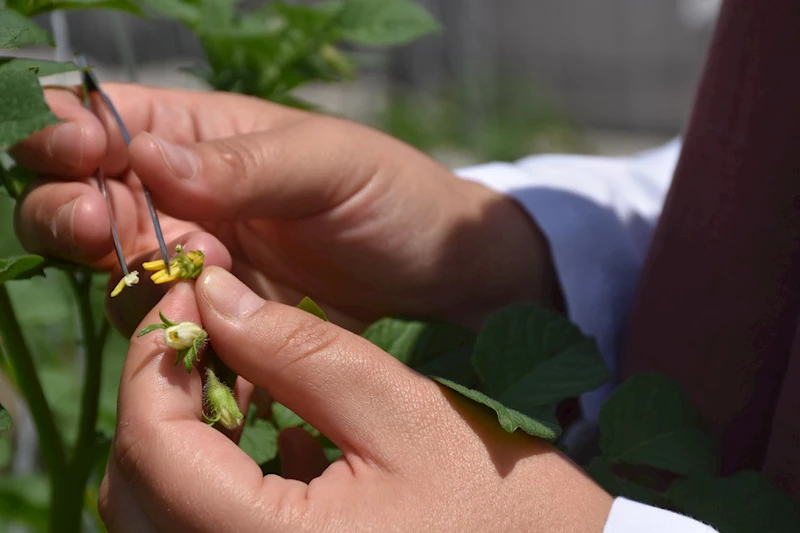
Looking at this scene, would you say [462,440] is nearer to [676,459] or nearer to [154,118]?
[676,459]

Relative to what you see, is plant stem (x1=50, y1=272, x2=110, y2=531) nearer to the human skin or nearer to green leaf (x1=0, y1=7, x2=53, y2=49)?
the human skin

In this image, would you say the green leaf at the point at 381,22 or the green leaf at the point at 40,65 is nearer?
the green leaf at the point at 40,65

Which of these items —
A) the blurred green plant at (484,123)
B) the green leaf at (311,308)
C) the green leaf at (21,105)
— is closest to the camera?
the green leaf at (21,105)

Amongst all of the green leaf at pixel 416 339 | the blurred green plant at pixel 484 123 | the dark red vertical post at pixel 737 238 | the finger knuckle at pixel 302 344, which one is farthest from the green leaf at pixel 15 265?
the blurred green plant at pixel 484 123

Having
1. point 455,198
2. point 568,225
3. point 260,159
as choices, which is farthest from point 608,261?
point 260,159

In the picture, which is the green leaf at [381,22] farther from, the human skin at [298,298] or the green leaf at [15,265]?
the green leaf at [15,265]

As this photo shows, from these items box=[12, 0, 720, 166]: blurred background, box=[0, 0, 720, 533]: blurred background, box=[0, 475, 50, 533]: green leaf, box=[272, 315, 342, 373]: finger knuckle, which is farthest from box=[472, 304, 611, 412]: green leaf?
box=[12, 0, 720, 166]: blurred background
